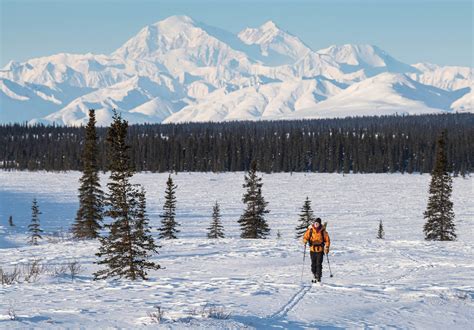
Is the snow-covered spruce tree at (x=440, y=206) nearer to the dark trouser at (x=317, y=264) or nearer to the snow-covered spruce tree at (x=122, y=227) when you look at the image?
the dark trouser at (x=317, y=264)

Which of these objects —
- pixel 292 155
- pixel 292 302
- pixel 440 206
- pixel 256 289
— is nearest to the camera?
pixel 292 302

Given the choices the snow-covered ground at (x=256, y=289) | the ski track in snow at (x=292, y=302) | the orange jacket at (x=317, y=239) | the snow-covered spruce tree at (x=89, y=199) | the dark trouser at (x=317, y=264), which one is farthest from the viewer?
the snow-covered spruce tree at (x=89, y=199)

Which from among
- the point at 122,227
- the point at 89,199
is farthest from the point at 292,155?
the point at 122,227

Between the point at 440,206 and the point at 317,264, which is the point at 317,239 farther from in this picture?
the point at 440,206

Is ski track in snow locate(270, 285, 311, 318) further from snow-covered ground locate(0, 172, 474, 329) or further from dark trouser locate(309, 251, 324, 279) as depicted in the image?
dark trouser locate(309, 251, 324, 279)

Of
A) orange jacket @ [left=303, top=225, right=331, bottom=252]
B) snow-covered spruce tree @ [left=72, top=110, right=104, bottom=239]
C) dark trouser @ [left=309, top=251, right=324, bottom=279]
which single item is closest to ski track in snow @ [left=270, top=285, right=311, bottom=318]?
dark trouser @ [left=309, top=251, right=324, bottom=279]

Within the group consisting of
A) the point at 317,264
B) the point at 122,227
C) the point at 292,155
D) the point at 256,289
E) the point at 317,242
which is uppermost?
the point at 292,155

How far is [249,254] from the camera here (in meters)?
A: 25.1

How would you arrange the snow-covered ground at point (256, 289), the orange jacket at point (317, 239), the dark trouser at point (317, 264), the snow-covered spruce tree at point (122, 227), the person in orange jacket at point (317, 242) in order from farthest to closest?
the snow-covered spruce tree at point (122, 227), the orange jacket at point (317, 239), the person in orange jacket at point (317, 242), the dark trouser at point (317, 264), the snow-covered ground at point (256, 289)

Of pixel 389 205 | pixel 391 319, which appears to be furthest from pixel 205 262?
pixel 389 205

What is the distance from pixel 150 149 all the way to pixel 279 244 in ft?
438

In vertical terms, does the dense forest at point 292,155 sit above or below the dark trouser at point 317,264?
above

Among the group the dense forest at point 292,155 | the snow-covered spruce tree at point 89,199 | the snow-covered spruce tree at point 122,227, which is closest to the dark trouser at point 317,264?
the snow-covered spruce tree at point 122,227

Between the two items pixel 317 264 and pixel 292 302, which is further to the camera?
pixel 317 264
